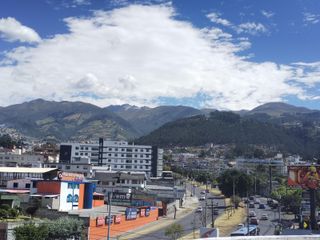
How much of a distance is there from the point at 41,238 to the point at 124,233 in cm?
2368

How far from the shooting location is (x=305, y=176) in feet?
210

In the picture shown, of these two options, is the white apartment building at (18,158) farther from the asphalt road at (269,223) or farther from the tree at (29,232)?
the tree at (29,232)

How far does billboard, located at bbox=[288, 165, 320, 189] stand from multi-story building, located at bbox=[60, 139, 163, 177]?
10262 centimetres

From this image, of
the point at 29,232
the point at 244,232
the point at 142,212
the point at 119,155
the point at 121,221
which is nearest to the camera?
the point at 29,232

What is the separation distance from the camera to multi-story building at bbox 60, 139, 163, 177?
166625 millimetres

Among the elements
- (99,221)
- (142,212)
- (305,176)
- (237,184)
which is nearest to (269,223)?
(305,176)

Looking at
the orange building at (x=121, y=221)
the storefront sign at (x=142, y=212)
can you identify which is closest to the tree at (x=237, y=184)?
the orange building at (x=121, y=221)

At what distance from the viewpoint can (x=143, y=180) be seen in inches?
4488

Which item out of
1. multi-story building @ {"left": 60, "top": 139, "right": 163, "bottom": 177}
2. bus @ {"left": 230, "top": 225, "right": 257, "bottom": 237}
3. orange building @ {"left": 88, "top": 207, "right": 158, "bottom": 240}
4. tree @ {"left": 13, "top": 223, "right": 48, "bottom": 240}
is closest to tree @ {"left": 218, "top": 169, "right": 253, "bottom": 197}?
multi-story building @ {"left": 60, "top": 139, "right": 163, "bottom": 177}

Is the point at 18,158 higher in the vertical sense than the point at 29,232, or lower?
higher

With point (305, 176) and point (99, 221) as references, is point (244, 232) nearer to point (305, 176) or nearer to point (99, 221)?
point (305, 176)

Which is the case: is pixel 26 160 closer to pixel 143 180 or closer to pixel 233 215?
pixel 143 180

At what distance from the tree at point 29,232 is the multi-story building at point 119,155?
4826 inches

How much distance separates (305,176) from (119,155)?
359 ft
